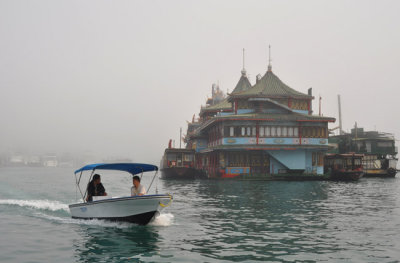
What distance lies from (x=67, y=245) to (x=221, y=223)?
662 cm

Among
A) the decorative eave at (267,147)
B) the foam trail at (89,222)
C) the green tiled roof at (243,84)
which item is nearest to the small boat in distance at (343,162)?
the decorative eave at (267,147)

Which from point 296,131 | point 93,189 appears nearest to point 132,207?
point 93,189

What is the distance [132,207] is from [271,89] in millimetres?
45786

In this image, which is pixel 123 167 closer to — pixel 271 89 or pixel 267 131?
pixel 267 131

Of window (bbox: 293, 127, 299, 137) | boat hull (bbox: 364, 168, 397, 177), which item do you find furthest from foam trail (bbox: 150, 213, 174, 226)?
boat hull (bbox: 364, 168, 397, 177)

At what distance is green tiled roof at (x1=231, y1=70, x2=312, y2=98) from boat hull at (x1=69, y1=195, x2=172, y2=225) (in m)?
42.5

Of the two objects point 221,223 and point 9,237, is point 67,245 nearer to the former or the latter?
point 9,237

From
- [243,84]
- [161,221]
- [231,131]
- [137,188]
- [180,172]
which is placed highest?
[243,84]

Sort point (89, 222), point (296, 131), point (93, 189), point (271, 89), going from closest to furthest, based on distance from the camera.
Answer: point (89, 222) < point (93, 189) < point (296, 131) < point (271, 89)

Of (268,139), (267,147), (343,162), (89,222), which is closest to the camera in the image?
(89,222)

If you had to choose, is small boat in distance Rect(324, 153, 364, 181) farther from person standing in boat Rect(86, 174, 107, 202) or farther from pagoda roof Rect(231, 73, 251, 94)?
person standing in boat Rect(86, 174, 107, 202)

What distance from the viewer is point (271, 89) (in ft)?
196

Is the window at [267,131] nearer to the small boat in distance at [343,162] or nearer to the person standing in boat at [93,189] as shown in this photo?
the small boat in distance at [343,162]

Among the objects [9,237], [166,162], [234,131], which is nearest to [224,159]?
[234,131]
